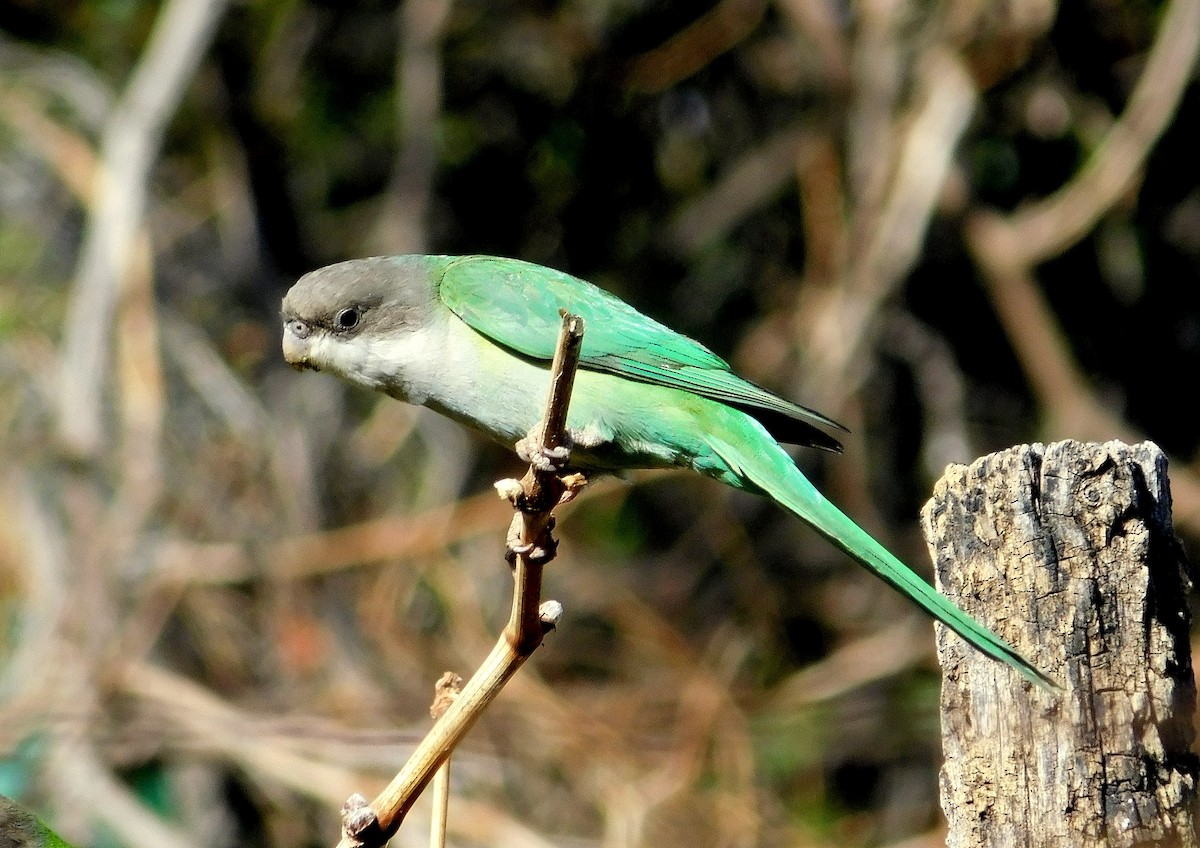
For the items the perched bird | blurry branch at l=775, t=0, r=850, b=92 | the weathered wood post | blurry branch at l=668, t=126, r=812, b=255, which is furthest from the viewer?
blurry branch at l=668, t=126, r=812, b=255

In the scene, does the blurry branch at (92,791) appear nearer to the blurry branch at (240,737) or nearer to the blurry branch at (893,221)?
the blurry branch at (240,737)

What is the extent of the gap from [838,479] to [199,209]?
4305 mm

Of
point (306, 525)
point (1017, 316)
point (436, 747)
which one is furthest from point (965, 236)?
point (436, 747)

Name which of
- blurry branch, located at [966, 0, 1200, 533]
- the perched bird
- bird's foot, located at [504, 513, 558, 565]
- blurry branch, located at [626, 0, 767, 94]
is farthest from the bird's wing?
blurry branch, located at [626, 0, 767, 94]

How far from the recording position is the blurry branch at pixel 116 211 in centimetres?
671

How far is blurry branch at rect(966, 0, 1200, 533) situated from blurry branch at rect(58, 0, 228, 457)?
4.63 m

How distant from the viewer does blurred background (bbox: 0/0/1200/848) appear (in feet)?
22.1

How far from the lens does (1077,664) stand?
95.6 inches

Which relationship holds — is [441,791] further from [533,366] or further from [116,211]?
[116,211]

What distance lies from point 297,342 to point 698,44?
5.25 meters

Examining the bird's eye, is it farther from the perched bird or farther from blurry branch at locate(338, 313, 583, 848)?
blurry branch at locate(338, 313, 583, 848)

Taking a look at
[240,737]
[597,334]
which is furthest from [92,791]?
[597,334]

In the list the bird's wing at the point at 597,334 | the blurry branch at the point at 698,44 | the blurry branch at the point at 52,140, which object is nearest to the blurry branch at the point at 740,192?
the blurry branch at the point at 698,44

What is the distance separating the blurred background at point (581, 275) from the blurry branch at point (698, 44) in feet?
0.11
